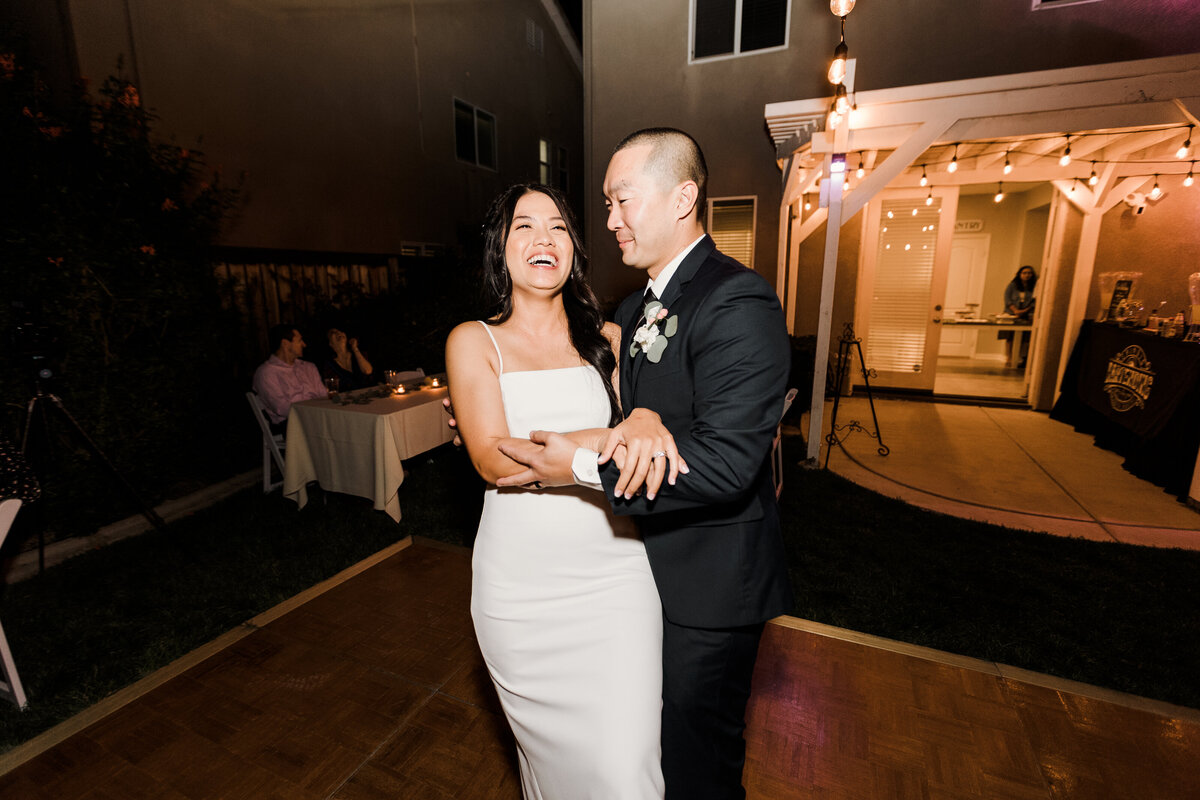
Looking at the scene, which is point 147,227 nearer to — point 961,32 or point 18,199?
point 18,199

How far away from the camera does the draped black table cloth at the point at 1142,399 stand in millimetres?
4910

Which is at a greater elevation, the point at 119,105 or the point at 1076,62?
the point at 1076,62

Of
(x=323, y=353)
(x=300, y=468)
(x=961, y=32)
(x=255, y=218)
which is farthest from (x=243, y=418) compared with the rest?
(x=961, y=32)

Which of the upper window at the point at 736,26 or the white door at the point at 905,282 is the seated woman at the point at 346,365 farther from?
the white door at the point at 905,282

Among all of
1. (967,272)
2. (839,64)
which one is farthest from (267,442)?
(967,272)

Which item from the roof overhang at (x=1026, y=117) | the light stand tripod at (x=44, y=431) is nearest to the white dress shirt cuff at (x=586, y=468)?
the light stand tripod at (x=44, y=431)

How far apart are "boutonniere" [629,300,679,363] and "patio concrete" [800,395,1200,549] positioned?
175 inches

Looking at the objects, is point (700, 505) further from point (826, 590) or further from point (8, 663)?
point (8, 663)

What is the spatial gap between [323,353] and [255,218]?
1.92 meters

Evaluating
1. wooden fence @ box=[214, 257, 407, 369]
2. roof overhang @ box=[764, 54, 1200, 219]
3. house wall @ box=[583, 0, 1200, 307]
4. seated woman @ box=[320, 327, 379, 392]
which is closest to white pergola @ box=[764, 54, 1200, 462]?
roof overhang @ box=[764, 54, 1200, 219]

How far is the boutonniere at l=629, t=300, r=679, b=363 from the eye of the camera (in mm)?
1502

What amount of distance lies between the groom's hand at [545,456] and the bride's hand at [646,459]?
5.6 inches

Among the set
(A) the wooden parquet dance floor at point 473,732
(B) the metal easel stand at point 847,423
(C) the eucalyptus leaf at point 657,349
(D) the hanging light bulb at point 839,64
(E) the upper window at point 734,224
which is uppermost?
(D) the hanging light bulb at point 839,64

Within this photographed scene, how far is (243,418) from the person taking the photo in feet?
20.0
